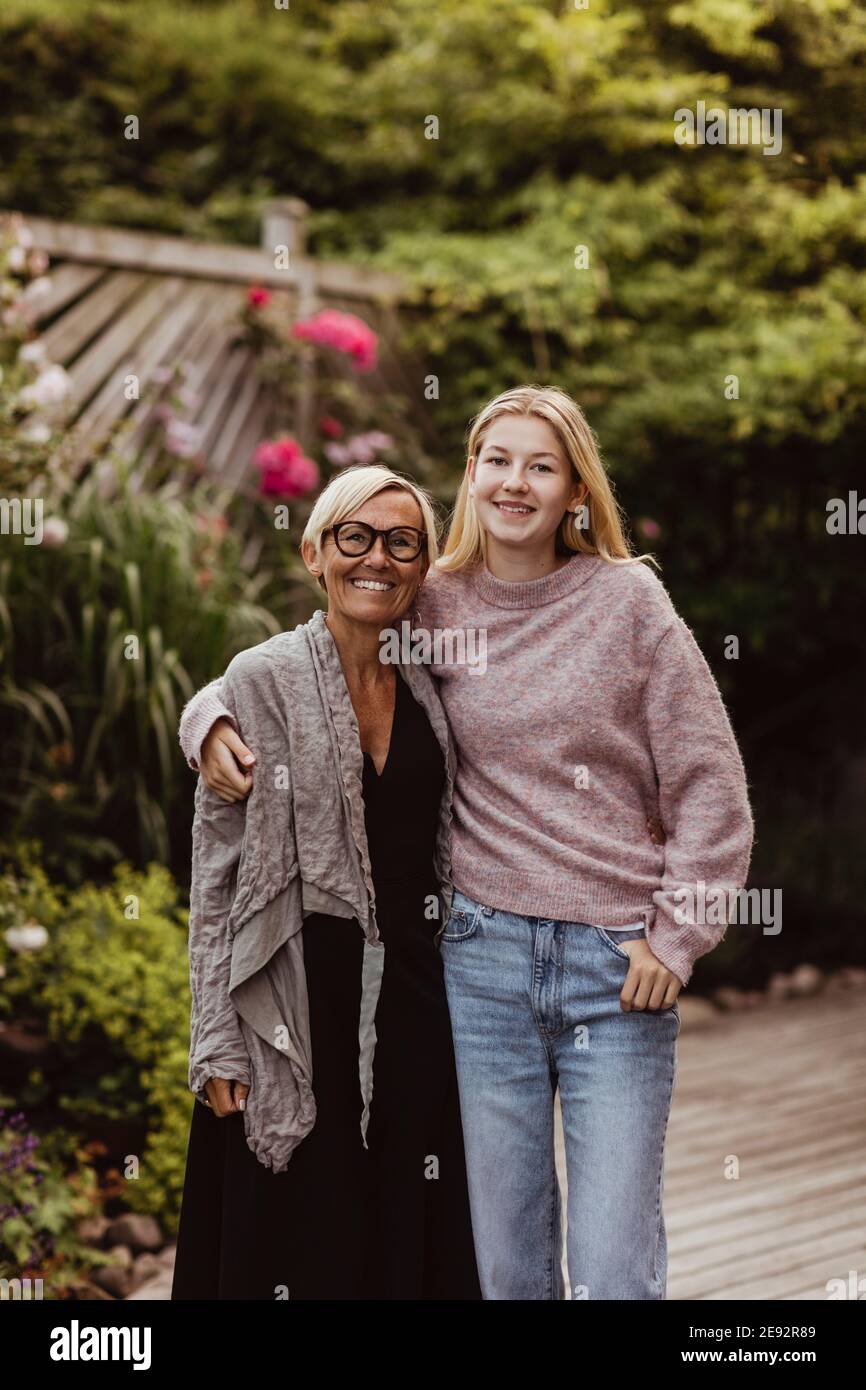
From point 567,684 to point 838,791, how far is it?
532cm

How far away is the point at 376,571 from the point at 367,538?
49 mm

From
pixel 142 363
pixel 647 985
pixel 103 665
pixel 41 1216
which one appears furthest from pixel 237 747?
pixel 142 363

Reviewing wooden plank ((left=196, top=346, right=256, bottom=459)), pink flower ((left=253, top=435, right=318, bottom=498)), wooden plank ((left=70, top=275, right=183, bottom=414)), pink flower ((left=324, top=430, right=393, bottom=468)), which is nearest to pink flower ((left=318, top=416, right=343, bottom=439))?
pink flower ((left=324, top=430, right=393, bottom=468))

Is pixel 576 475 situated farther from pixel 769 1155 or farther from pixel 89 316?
pixel 89 316

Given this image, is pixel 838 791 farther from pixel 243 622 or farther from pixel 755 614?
pixel 243 622

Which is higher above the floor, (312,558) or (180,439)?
(180,439)

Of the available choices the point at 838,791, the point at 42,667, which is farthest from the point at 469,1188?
the point at 838,791

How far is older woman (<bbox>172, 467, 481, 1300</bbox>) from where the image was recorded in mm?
2004

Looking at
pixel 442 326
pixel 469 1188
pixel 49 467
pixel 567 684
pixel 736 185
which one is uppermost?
pixel 736 185

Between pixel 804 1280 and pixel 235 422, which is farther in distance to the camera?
→ pixel 235 422

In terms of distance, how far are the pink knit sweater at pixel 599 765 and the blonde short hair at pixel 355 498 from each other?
0.19m

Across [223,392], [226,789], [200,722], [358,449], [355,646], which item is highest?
[223,392]

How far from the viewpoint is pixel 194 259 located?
555cm
